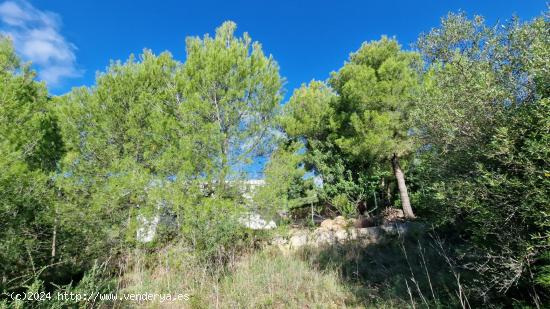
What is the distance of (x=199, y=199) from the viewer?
5.98m

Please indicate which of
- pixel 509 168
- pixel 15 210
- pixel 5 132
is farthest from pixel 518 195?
pixel 5 132

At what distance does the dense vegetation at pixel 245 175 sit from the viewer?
10.5ft

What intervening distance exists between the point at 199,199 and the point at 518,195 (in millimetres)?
5214

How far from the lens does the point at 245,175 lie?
6.73 metres

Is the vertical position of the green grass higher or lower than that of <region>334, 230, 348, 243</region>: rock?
lower

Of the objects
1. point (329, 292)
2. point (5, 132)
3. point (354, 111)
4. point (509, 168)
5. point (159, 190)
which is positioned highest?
point (354, 111)

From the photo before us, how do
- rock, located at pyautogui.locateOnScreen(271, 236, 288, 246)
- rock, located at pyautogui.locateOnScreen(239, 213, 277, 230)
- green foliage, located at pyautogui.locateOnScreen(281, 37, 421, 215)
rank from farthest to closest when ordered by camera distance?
green foliage, located at pyautogui.locateOnScreen(281, 37, 421, 215), rock, located at pyautogui.locateOnScreen(271, 236, 288, 246), rock, located at pyautogui.locateOnScreen(239, 213, 277, 230)

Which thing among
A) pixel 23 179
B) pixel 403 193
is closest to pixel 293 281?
pixel 23 179

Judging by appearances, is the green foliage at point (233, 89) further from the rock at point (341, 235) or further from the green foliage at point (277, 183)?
the rock at point (341, 235)

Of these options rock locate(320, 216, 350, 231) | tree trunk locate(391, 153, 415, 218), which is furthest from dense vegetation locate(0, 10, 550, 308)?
rock locate(320, 216, 350, 231)

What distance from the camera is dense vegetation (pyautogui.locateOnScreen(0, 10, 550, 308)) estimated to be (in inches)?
126

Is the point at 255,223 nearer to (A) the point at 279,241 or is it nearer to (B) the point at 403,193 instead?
(A) the point at 279,241

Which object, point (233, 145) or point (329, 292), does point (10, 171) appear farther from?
point (329, 292)

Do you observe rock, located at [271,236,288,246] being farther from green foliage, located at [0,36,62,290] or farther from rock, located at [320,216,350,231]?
green foliage, located at [0,36,62,290]
